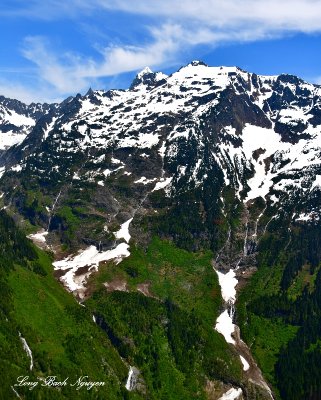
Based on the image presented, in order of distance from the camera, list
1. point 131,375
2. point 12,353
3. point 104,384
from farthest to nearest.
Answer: point 131,375 → point 104,384 → point 12,353

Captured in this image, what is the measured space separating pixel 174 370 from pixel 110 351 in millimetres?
28383

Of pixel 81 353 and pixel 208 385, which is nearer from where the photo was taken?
pixel 81 353

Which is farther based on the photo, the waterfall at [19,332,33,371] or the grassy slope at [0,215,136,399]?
the waterfall at [19,332,33,371]

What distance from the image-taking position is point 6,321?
175000 mm

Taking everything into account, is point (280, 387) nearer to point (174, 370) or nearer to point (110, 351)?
point (174, 370)

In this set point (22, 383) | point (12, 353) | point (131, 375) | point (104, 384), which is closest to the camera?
point (22, 383)

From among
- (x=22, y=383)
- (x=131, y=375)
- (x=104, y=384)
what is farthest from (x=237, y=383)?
(x=22, y=383)

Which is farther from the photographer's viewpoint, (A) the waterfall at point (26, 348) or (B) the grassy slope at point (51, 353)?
(A) the waterfall at point (26, 348)

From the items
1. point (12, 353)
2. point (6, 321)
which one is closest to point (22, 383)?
point (12, 353)

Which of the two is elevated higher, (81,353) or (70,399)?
(81,353)

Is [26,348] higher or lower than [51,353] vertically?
higher

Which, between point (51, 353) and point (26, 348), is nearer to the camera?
point (26, 348)

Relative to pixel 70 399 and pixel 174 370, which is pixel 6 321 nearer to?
pixel 70 399

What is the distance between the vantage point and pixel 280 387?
198000mm
